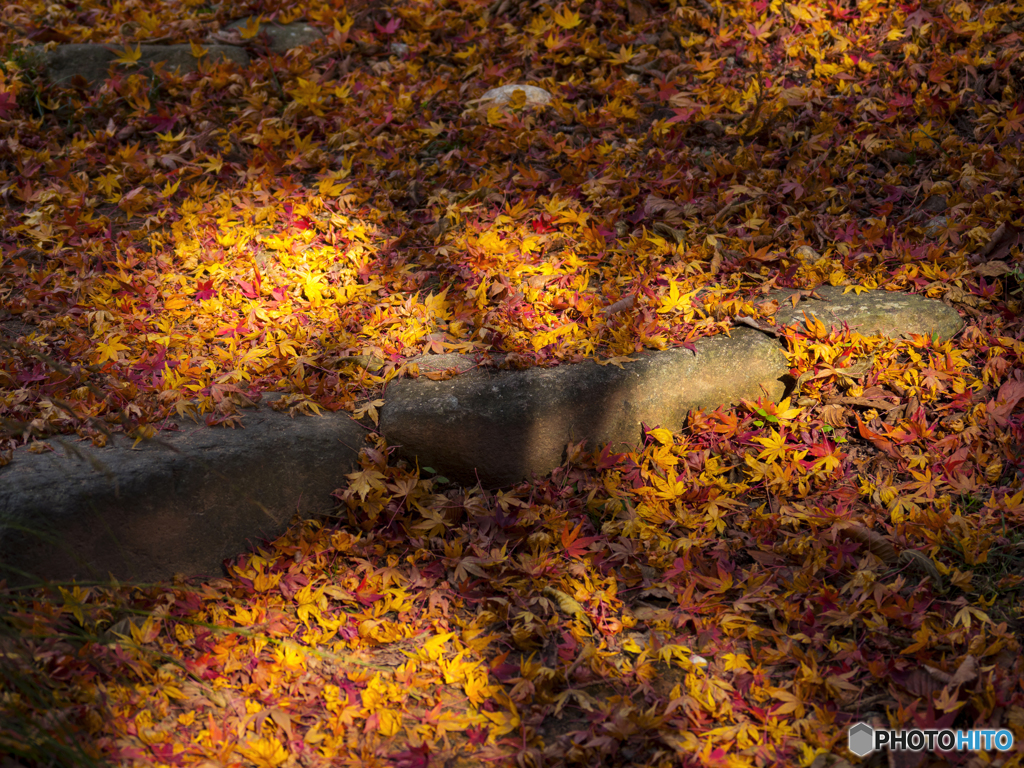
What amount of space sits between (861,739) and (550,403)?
1441mm

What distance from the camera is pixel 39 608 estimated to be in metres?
2.11

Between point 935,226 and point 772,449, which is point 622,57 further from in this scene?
point 772,449

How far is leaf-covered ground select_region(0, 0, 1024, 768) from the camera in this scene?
2082 mm

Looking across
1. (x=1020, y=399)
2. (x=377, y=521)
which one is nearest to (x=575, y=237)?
(x=377, y=521)

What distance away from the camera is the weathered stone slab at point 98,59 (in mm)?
4141

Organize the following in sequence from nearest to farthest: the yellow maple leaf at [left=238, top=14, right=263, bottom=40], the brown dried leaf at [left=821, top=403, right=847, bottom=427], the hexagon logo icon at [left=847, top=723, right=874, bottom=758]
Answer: the hexagon logo icon at [left=847, top=723, right=874, bottom=758] < the brown dried leaf at [left=821, top=403, right=847, bottom=427] < the yellow maple leaf at [left=238, top=14, right=263, bottom=40]

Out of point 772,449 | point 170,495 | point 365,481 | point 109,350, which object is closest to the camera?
point 170,495

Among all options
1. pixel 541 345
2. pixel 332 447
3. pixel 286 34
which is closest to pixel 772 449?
pixel 541 345

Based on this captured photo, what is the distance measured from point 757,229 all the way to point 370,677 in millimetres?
2529

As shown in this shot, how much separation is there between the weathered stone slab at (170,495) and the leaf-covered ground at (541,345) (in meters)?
0.09

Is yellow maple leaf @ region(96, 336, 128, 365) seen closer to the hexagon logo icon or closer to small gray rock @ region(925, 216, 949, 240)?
the hexagon logo icon

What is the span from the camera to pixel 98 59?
4211 millimetres

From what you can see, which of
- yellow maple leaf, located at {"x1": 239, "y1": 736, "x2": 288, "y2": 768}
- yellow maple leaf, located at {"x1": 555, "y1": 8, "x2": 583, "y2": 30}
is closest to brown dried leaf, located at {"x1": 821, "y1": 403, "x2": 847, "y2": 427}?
yellow maple leaf, located at {"x1": 239, "y1": 736, "x2": 288, "y2": 768}

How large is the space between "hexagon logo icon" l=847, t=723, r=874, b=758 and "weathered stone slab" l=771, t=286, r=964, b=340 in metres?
1.60
